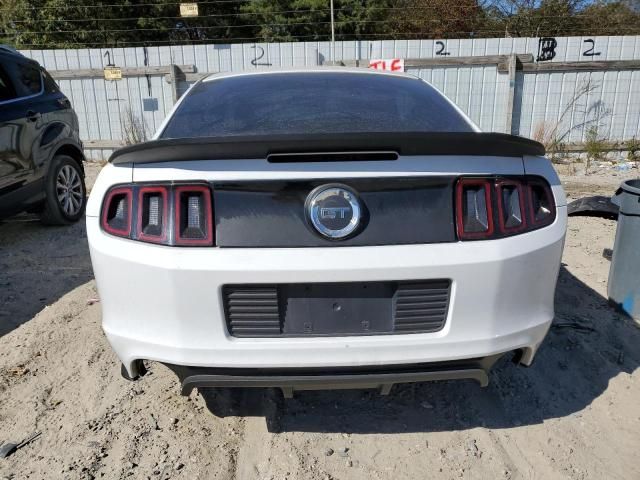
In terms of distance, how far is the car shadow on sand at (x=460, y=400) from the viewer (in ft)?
8.19

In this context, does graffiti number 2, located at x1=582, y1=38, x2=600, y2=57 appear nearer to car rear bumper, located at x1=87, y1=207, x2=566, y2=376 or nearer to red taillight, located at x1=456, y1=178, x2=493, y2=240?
car rear bumper, located at x1=87, y1=207, x2=566, y2=376

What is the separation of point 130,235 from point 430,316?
1173mm

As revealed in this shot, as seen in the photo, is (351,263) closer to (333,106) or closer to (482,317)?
(482,317)

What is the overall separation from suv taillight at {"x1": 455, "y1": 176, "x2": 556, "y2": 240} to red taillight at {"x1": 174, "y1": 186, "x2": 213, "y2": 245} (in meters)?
0.93

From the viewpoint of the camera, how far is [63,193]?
5801 mm

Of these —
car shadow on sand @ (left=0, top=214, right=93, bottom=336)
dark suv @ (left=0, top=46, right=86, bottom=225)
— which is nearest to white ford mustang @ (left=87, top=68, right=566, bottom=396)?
car shadow on sand @ (left=0, top=214, right=93, bottom=336)

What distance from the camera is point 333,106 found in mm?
2707

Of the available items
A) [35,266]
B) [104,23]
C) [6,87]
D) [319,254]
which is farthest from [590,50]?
[104,23]

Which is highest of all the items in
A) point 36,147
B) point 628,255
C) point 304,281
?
point 304,281

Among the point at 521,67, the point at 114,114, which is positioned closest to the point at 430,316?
the point at 521,67

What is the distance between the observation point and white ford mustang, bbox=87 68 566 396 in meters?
1.84

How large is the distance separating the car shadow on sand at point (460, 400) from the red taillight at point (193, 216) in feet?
3.60

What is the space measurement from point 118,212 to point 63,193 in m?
4.37

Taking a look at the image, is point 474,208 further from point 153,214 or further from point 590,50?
point 590,50
